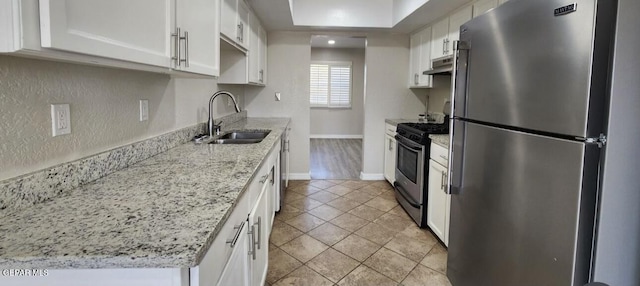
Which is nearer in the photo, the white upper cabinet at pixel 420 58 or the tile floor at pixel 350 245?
the tile floor at pixel 350 245

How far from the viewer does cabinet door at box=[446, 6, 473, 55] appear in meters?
3.08

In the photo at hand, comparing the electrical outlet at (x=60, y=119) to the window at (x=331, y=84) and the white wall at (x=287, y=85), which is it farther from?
the window at (x=331, y=84)

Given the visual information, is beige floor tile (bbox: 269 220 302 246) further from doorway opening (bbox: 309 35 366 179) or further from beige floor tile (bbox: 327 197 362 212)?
doorway opening (bbox: 309 35 366 179)

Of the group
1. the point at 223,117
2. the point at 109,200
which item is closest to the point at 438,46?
the point at 223,117

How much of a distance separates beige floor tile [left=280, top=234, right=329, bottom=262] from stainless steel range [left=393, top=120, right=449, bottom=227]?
97 centimetres

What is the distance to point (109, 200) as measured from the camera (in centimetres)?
108

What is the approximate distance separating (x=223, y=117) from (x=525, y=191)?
8.51ft

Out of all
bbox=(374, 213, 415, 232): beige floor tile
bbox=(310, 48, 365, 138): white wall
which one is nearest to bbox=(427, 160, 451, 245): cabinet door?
bbox=(374, 213, 415, 232): beige floor tile

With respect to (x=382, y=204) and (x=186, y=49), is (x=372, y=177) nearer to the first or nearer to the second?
(x=382, y=204)

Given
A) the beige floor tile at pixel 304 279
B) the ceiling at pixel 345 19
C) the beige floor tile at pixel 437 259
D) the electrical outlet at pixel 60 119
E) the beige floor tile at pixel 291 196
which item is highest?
the ceiling at pixel 345 19

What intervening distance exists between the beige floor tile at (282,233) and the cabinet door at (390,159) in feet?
5.37

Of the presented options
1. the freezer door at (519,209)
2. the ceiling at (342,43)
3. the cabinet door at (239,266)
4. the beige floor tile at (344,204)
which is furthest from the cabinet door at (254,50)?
the ceiling at (342,43)

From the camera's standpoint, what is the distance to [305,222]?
10.7 ft

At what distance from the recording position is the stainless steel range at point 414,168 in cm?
310
